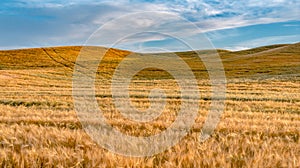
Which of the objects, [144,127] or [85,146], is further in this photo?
[144,127]

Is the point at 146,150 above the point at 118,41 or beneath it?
beneath

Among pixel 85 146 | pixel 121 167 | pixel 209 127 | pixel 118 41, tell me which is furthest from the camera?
pixel 118 41

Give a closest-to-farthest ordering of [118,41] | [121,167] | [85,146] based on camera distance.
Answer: [121,167], [85,146], [118,41]

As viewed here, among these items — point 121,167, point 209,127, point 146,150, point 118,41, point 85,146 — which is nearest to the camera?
point 121,167

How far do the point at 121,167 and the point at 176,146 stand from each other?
5.07 ft

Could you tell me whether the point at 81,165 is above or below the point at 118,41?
below

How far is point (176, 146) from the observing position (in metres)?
5.39

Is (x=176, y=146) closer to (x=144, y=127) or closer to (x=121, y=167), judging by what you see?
(x=121, y=167)

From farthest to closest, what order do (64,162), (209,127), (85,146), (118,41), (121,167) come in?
(118,41)
(209,127)
(85,146)
(64,162)
(121,167)

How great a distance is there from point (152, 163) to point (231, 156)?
1.16 m

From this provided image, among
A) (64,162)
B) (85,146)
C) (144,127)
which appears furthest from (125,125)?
(64,162)

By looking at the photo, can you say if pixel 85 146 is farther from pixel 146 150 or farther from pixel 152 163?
pixel 152 163

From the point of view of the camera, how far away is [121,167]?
13.4 feet

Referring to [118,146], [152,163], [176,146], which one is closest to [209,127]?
[176,146]
